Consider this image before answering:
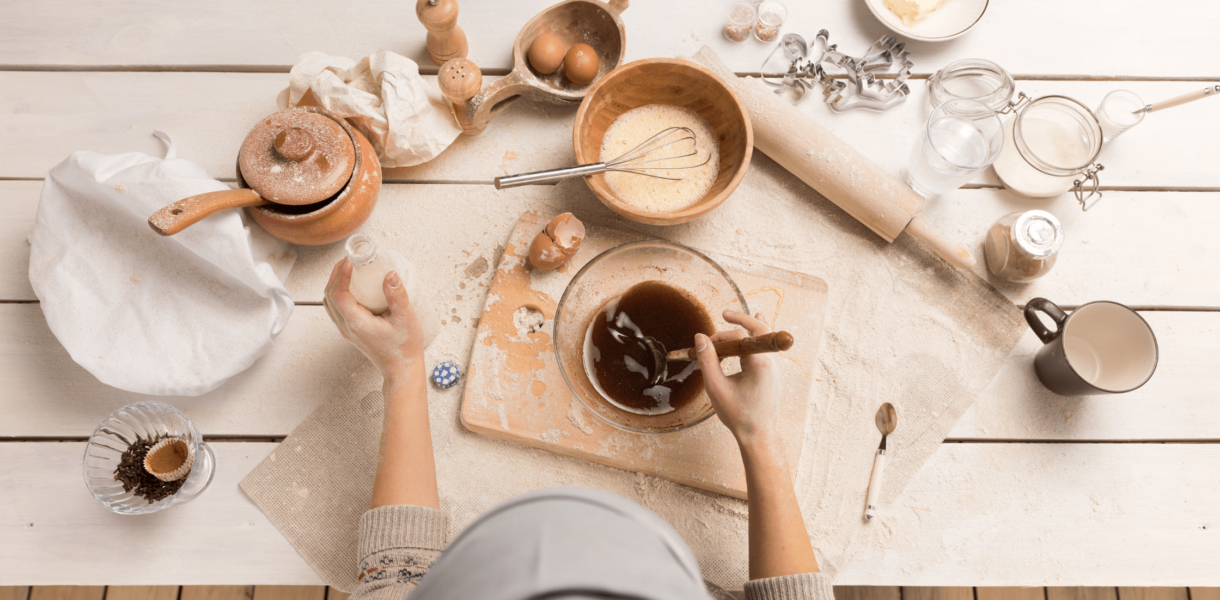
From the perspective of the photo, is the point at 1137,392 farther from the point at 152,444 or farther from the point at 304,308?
the point at 152,444

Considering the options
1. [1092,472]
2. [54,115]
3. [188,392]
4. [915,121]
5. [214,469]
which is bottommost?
[1092,472]

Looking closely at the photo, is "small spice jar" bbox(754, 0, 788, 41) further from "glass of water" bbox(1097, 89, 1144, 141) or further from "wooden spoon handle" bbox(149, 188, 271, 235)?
"wooden spoon handle" bbox(149, 188, 271, 235)

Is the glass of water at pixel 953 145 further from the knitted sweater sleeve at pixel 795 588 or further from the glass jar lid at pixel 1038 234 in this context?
the knitted sweater sleeve at pixel 795 588

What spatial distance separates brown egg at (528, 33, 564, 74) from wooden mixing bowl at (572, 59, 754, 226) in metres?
0.13

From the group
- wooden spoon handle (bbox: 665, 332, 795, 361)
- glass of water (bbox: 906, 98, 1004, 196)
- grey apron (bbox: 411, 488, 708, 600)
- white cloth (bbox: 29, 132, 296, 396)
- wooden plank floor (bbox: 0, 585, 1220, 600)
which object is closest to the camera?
grey apron (bbox: 411, 488, 708, 600)

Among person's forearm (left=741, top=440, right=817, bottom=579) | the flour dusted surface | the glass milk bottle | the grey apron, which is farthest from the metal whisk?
the grey apron

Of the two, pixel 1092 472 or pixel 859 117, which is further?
pixel 859 117

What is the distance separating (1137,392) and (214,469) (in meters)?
1.54

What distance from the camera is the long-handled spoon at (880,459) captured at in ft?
3.23

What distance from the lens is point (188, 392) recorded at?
95 centimetres

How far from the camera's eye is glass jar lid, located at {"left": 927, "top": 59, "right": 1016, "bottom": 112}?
1.13 metres

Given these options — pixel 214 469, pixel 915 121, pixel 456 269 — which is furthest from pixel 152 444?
pixel 915 121

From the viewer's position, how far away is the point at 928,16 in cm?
116

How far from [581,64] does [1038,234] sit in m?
0.81
